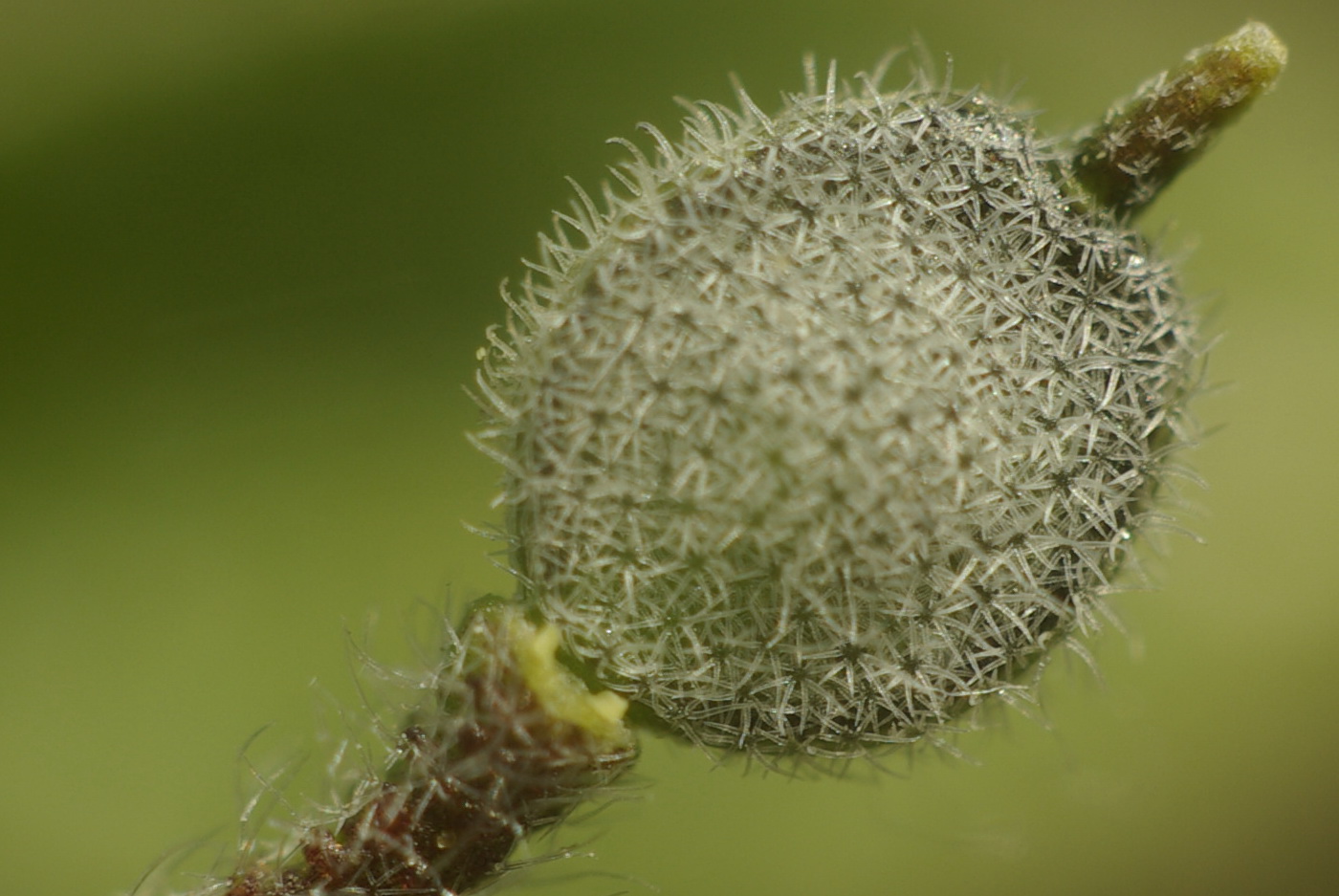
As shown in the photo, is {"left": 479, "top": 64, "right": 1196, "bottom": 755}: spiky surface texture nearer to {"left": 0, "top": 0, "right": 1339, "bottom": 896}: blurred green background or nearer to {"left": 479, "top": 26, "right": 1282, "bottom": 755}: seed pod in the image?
{"left": 479, "top": 26, "right": 1282, "bottom": 755}: seed pod

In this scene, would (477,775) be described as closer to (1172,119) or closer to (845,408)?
(845,408)

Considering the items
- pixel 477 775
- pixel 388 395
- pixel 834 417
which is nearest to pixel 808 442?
pixel 834 417

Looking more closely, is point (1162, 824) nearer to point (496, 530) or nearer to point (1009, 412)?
point (1009, 412)

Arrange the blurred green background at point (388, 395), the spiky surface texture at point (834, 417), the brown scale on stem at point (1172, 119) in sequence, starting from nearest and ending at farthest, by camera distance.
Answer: the spiky surface texture at point (834, 417) < the brown scale on stem at point (1172, 119) < the blurred green background at point (388, 395)

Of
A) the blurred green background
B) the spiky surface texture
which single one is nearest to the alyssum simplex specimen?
the spiky surface texture

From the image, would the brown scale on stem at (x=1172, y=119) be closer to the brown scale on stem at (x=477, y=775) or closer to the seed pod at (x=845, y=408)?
the seed pod at (x=845, y=408)

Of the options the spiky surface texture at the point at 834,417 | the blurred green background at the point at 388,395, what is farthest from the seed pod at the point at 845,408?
the blurred green background at the point at 388,395
